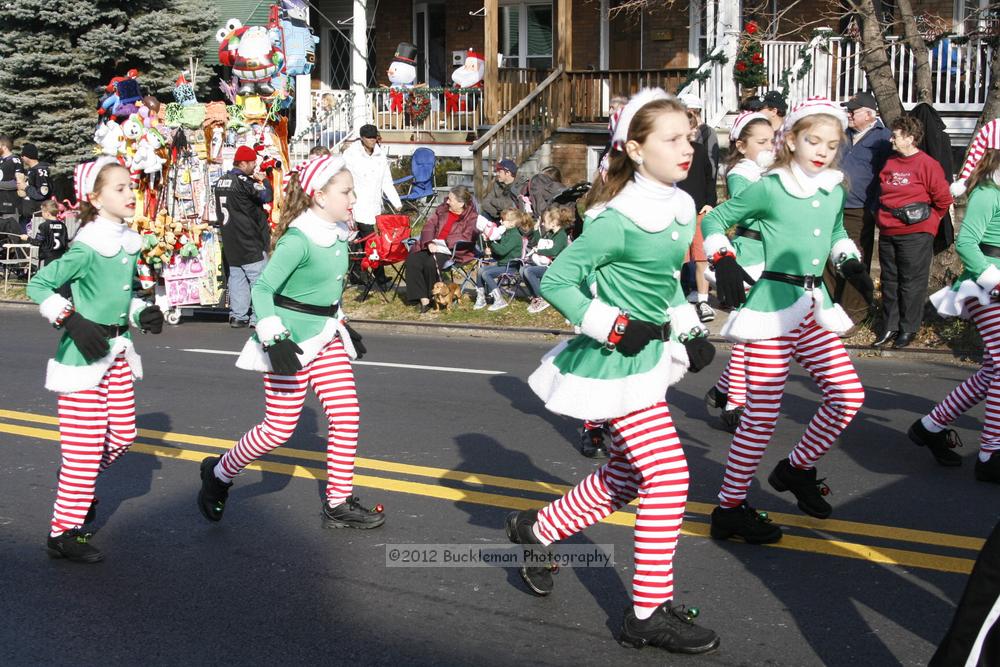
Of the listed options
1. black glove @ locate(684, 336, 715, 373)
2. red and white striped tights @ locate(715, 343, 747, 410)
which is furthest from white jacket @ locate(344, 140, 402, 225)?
black glove @ locate(684, 336, 715, 373)

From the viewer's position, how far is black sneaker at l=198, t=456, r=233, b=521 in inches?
244

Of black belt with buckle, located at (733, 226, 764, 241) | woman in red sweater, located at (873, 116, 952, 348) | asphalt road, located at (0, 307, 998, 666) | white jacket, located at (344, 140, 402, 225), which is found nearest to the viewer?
asphalt road, located at (0, 307, 998, 666)

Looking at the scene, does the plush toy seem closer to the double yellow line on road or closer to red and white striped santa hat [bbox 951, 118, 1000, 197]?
the double yellow line on road

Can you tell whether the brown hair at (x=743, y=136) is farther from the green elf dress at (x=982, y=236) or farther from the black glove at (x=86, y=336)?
the black glove at (x=86, y=336)

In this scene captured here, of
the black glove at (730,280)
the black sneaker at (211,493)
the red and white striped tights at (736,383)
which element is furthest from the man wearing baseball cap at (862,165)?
the black sneaker at (211,493)

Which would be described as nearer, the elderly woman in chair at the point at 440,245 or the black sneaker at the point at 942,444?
the black sneaker at the point at 942,444

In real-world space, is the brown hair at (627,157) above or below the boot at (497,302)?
above

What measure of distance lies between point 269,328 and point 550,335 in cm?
741

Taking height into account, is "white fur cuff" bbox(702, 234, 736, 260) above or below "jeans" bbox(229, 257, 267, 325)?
above

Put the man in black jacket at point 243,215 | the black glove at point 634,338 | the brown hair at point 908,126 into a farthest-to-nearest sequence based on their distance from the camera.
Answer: the man in black jacket at point 243,215, the brown hair at point 908,126, the black glove at point 634,338

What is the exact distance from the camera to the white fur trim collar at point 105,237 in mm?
5812

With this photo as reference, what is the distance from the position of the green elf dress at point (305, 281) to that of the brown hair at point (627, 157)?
5.37 feet

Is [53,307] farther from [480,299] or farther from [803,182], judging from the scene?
[480,299]

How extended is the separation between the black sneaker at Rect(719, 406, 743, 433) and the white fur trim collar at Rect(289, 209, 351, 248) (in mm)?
3293
